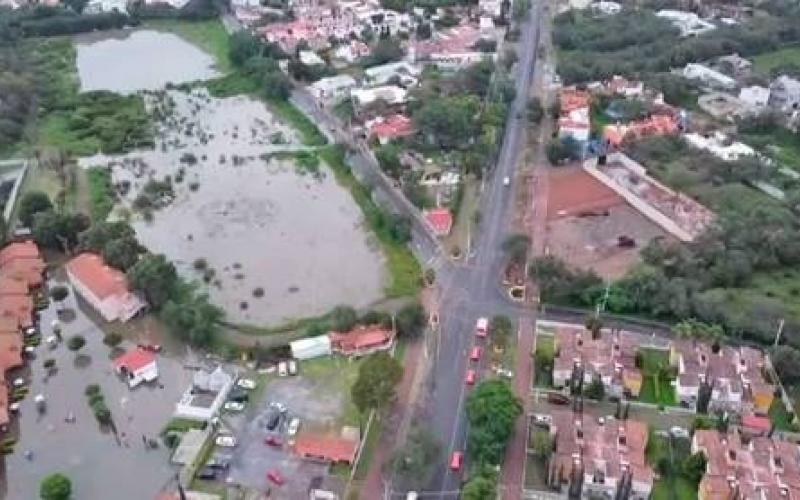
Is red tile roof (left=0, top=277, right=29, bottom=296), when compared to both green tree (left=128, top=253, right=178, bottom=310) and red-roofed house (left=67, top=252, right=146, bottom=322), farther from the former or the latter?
green tree (left=128, top=253, right=178, bottom=310)

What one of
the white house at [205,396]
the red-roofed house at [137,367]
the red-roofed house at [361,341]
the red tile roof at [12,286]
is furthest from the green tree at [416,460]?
the red tile roof at [12,286]

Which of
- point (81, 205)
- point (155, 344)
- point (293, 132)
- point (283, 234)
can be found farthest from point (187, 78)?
point (155, 344)

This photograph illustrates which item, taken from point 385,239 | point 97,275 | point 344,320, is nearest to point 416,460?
point 344,320

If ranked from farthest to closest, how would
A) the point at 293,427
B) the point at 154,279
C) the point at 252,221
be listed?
1. the point at 252,221
2. the point at 154,279
3. the point at 293,427

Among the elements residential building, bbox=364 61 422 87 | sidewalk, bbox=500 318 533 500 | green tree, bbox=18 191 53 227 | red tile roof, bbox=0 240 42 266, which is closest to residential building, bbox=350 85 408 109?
residential building, bbox=364 61 422 87

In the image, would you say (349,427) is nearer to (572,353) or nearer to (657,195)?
(572,353)

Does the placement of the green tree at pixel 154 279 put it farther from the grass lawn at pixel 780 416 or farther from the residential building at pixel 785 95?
the residential building at pixel 785 95

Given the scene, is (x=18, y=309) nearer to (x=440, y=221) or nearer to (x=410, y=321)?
(x=410, y=321)
